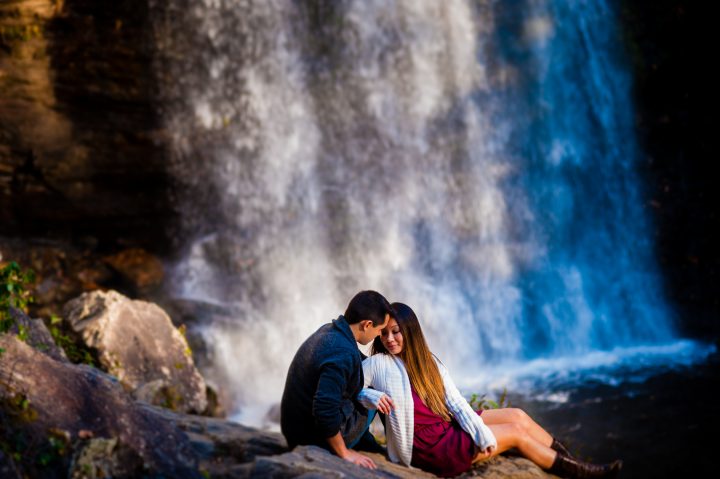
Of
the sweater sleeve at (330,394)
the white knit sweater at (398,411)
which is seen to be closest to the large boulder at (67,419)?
the sweater sleeve at (330,394)

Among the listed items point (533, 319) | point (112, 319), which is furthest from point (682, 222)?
point (112, 319)

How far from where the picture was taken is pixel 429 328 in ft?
41.9

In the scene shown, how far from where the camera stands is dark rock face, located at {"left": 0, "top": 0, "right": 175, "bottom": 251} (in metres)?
11.3

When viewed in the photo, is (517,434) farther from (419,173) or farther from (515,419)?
(419,173)

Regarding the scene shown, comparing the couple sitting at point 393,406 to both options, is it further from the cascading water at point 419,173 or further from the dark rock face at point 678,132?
the dark rock face at point 678,132

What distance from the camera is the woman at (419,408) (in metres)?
4.44

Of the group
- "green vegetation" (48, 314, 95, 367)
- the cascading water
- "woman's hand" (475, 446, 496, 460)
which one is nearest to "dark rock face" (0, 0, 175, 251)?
the cascading water

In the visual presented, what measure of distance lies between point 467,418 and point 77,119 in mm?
9373

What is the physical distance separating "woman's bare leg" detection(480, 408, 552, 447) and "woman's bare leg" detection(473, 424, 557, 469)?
5 centimetres

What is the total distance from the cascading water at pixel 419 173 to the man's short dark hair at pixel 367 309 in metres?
7.50

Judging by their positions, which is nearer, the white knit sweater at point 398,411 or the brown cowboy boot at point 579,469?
the white knit sweater at point 398,411

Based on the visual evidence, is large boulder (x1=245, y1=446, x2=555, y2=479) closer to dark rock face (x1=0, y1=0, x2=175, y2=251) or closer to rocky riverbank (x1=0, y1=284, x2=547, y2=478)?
rocky riverbank (x1=0, y1=284, x2=547, y2=478)

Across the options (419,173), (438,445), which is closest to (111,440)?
(438,445)

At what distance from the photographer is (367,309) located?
416 cm
